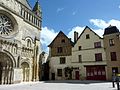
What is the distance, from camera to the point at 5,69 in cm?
2197

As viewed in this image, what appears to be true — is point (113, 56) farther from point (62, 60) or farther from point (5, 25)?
point (5, 25)

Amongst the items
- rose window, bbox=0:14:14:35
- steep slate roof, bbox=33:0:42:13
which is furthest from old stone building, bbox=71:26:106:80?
rose window, bbox=0:14:14:35

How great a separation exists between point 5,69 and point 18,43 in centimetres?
430

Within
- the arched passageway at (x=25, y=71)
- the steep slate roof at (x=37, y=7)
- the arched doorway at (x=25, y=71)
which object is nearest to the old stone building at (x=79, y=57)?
the steep slate roof at (x=37, y=7)

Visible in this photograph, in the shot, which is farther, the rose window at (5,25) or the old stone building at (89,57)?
the old stone building at (89,57)

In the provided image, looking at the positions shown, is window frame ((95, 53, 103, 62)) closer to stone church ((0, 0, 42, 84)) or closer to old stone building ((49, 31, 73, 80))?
old stone building ((49, 31, 73, 80))

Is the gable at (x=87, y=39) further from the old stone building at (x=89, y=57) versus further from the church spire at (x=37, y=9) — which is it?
the church spire at (x=37, y=9)

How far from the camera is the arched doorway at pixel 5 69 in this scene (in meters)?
21.6

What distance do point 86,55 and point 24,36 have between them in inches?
464

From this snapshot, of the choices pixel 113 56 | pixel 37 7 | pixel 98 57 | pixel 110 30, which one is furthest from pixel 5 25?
pixel 113 56

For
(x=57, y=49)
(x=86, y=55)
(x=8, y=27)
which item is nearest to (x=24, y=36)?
(x=8, y=27)

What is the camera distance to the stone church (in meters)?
21.9

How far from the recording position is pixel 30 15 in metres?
28.3

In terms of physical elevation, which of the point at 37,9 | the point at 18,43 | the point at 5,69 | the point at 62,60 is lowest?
the point at 5,69
